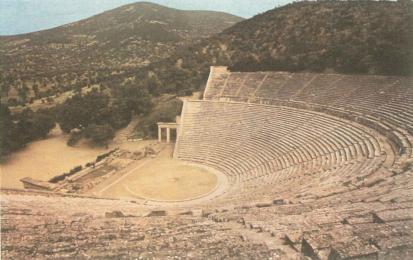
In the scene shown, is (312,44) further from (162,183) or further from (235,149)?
(162,183)

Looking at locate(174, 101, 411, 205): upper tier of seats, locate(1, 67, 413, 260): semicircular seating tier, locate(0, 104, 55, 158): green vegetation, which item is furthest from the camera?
locate(0, 104, 55, 158): green vegetation

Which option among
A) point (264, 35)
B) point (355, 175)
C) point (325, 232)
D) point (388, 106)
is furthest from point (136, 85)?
point (325, 232)

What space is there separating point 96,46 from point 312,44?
58389mm

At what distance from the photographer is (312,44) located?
42.8 meters

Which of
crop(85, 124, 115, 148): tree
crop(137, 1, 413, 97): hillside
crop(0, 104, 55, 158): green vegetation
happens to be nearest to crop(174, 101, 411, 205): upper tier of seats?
crop(85, 124, 115, 148): tree

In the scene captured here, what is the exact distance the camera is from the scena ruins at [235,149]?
9.25m

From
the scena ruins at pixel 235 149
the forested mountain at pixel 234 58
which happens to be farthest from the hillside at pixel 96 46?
the scena ruins at pixel 235 149

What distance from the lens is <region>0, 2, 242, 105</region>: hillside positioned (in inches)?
2203

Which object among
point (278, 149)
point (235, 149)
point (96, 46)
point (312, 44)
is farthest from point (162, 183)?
point (96, 46)

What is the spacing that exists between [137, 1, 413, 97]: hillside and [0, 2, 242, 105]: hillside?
14.9m

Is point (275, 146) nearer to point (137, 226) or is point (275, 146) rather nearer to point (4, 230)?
point (137, 226)

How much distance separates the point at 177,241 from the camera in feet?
30.3

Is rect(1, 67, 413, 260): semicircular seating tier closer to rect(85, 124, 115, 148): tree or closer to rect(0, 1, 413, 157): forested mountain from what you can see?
rect(0, 1, 413, 157): forested mountain

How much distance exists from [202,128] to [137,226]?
20219mm
